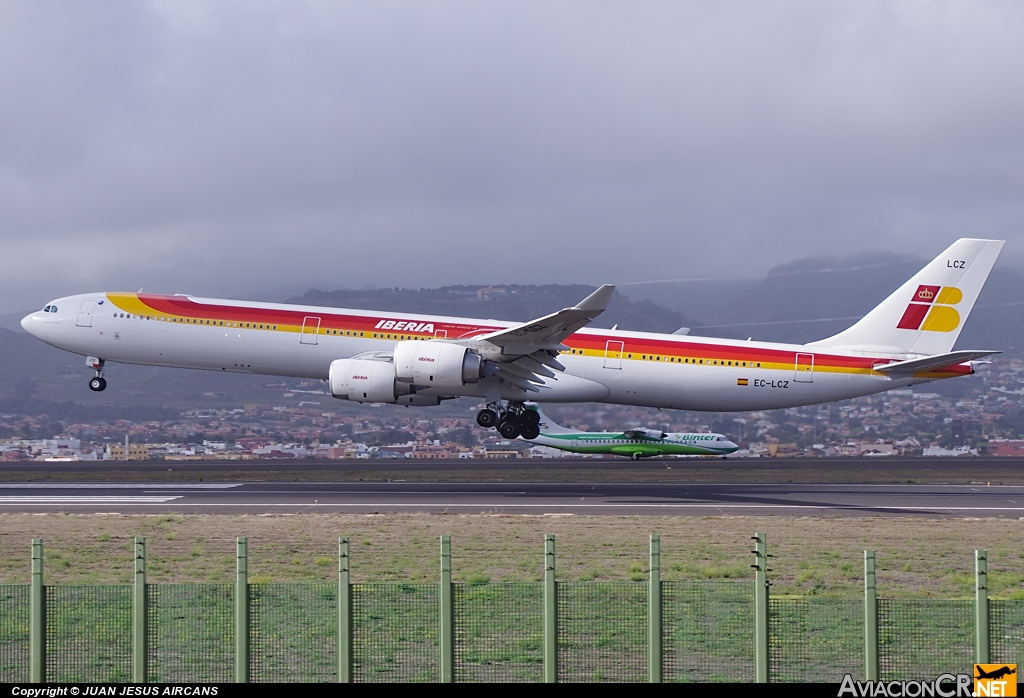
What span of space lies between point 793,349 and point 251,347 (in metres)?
20.0

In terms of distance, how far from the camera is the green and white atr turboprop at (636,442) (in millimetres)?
68312

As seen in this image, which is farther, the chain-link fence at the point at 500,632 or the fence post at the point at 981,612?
the chain-link fence at the point at 500,632

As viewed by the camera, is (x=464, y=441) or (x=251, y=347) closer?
(x=251, y=347)

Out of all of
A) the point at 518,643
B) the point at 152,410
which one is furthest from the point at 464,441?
the point at 518,643

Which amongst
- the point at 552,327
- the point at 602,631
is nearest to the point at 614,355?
the point at 552,327

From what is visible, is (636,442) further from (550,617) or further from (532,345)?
(550,617)

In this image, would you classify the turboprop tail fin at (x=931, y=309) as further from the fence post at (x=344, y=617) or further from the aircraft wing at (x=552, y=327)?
the fence post at (x=344, y=617)

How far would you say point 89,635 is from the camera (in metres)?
10.5

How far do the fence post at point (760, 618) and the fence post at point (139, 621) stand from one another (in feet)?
18.5

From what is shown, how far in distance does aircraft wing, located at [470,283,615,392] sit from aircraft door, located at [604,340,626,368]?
1.64 metres

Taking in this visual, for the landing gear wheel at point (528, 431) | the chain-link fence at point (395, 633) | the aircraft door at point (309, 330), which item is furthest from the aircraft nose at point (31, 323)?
the chain-link fence at point (395, 633)

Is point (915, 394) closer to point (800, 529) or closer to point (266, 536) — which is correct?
point (800, 529)

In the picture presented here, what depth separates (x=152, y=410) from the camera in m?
102

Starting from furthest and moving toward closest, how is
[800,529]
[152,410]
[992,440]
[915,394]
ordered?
[152,410], [915,394], [992,440], [800,529]
